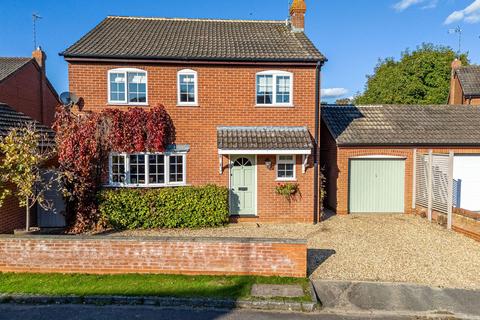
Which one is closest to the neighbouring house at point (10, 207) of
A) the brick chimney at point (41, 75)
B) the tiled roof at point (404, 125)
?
the brick chimney at point (41, 75)

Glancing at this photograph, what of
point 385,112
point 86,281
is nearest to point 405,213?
point 385,112

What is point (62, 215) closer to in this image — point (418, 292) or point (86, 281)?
point (86, 281)

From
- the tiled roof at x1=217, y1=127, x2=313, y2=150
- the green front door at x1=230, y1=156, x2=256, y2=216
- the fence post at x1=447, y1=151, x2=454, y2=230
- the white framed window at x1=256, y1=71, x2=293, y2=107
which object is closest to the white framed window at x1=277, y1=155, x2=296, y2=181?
the tiled roof at x1=217, y1=127, x2=313, y2=150

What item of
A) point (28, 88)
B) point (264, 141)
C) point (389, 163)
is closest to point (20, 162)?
point (264, 141)

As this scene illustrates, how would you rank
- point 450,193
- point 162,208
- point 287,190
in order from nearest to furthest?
point 162,208 → point 450,193 → point 287,190

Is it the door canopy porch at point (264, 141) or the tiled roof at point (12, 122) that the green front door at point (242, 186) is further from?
the tiled roof at point (12, 122)

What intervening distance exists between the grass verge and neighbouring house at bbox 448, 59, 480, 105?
24659mm

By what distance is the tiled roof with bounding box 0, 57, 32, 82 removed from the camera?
18.7m

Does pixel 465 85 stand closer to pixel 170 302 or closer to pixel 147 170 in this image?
pixel 147 170

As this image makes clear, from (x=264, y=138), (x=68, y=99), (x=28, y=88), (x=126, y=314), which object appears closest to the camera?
(x=126, y=314)

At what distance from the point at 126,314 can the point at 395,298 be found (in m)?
Result: 4.94

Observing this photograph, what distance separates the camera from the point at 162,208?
35.6ft

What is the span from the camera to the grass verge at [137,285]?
6215 millimetres

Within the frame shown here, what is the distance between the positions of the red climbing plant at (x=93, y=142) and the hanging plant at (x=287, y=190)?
4.17m
